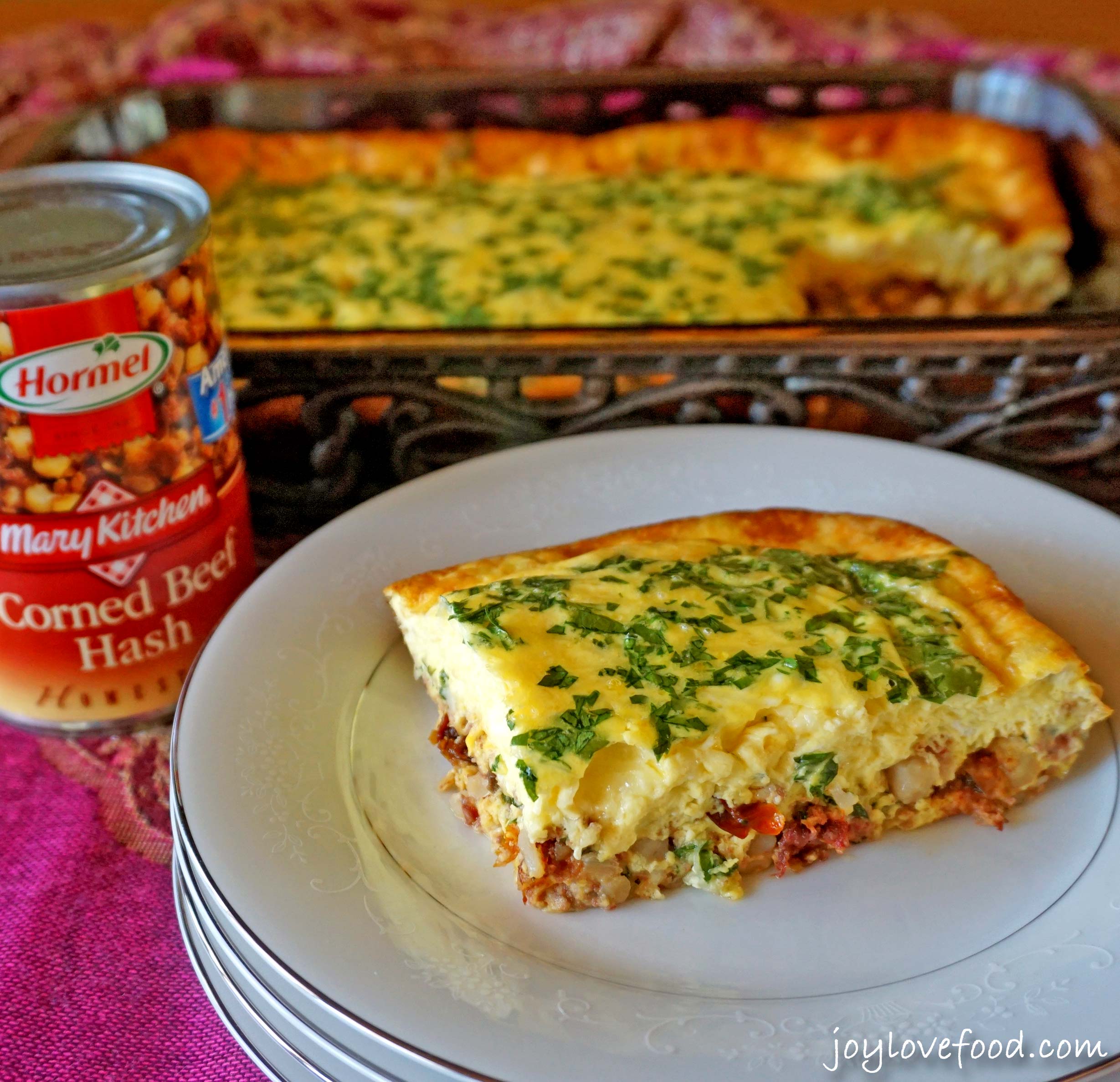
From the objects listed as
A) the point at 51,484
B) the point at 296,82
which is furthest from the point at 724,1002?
the point at 296,82

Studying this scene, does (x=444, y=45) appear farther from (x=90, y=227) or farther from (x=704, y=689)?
(x=704, y=689)

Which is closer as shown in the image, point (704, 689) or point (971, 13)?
point (704, 689)

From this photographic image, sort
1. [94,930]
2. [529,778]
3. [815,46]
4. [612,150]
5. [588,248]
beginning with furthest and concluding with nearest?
1. [815,46]
2. [612,150]
3. [588,248]
4. [94,930]
5. [529,778]

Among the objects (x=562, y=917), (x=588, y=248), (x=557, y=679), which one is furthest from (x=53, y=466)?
(x=588, y=248)

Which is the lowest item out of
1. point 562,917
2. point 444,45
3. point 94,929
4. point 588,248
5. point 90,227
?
point 94,929

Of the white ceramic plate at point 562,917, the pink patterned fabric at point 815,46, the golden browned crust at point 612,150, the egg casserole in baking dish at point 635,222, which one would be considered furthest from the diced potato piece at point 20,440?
the pink patterned fabric at point 815,46

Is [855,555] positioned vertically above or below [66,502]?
below

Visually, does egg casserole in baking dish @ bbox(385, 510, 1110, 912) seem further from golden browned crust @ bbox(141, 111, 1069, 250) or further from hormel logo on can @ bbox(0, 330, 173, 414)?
golden browned crust @ bbox(141, 111, 1069, 250)
